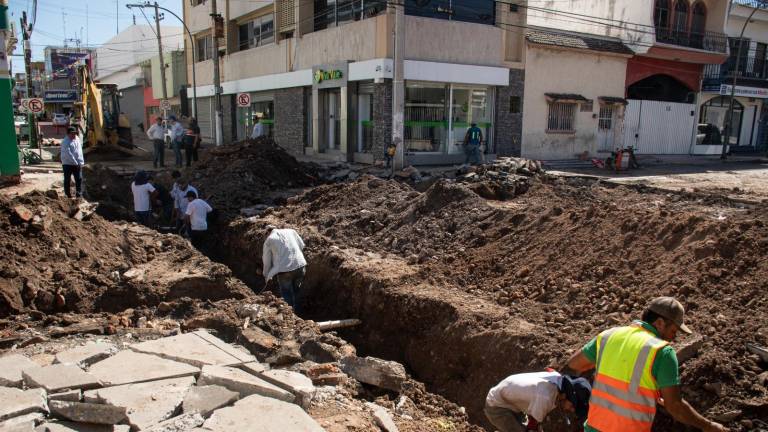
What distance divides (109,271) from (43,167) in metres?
13.6

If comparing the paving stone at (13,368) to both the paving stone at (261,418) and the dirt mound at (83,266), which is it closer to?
the paving stone at (261,418)

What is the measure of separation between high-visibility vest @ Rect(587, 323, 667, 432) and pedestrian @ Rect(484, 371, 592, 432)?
1.00 ft

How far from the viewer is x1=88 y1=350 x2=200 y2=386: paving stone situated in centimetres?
446

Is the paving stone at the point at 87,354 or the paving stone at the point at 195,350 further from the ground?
the paving stone at the point at 87,354

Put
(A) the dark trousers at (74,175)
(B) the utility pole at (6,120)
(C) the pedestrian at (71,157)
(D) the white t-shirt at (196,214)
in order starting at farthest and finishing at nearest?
(B) the utility pole at (6,120) < (A) the dark trousers at (74,175) < (C) the pedestrian at (71,157) < (D) the white t-shirt at (196,214)

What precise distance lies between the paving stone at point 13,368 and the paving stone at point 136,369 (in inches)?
19.3

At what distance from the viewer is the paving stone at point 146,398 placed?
12.7ft

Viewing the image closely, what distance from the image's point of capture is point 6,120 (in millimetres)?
13062

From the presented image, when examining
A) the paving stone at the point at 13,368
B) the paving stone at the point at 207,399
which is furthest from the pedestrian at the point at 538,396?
the paving stone at the point at 13,368

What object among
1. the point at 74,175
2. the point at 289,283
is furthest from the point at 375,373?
the point at 74,175

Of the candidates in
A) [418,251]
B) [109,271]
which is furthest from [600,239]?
[109,271]

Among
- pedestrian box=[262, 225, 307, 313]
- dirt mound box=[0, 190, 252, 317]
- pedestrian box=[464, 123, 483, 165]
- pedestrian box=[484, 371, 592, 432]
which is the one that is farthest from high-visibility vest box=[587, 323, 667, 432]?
pedestrian box=[464, 123, 483, 165]

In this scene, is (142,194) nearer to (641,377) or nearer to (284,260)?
(284,260)

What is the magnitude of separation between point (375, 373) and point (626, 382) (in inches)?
102
